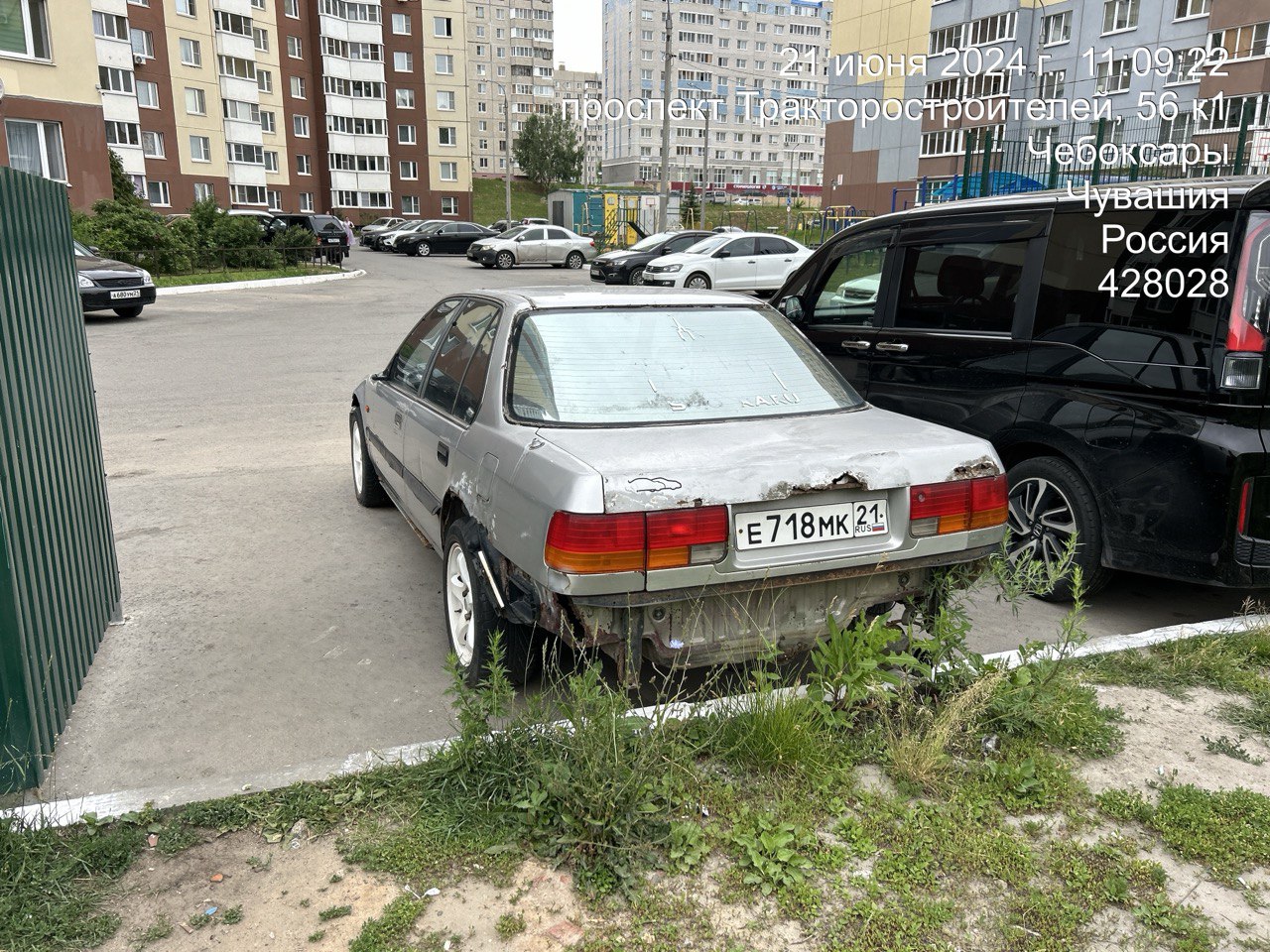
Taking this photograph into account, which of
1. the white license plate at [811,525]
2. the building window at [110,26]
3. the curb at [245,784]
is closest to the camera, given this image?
the curb at [245,784]

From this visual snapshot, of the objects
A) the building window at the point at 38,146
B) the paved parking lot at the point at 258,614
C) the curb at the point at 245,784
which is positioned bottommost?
the paved parking lot at the point at 258,614

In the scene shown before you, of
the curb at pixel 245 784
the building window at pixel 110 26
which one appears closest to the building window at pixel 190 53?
the building window at pixel 110 26

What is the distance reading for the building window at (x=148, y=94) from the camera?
53.6m

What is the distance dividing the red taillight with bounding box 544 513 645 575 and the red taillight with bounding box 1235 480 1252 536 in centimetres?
269

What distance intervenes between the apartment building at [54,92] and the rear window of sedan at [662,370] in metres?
24.8

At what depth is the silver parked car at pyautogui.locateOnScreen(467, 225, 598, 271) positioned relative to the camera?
3597 cm

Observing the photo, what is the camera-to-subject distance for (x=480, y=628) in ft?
11.8

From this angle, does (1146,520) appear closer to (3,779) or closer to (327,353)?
(3,779)

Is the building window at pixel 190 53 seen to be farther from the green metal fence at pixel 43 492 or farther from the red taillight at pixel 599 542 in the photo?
the red taillight at pixel 599 542

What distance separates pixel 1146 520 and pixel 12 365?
14.9 ft

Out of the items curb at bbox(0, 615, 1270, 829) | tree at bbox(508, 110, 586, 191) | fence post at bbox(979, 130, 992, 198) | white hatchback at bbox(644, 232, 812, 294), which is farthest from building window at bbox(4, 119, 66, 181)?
tree at bbox(508, 110, 586, 191)

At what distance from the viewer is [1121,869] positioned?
268 centimetres

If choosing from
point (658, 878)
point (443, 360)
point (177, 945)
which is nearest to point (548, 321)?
point (443, 360)

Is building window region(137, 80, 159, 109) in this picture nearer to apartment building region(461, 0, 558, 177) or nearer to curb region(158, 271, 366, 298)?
curb region(158, 271, 366, 298)
